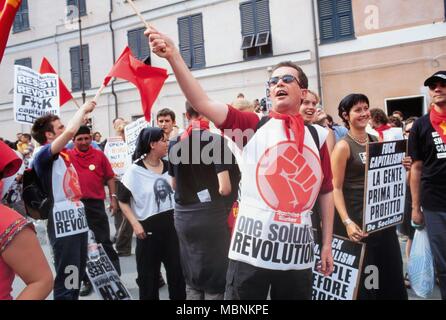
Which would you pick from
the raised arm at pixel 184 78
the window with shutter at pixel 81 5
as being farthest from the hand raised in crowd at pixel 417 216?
the window with shutter at pixel 81 5

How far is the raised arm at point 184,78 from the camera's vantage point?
204cm

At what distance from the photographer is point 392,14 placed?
13891 mm

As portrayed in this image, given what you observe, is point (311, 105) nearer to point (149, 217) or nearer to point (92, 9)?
point (149, 217)

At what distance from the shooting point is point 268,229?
88.4 inches

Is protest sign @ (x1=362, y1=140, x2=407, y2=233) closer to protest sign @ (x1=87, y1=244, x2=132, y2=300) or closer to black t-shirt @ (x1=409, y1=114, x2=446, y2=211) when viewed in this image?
black t-shirt @ (x1=409, y1=114, x2=446, y2=211)

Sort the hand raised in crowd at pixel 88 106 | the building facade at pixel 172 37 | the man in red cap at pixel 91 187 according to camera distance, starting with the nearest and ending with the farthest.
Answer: the hand raised in crowd at pixel 88 106
the man in red cap at pixel 91 187
the building facade at pixel 172 37

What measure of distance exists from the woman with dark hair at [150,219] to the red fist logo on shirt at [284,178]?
1.92 metres

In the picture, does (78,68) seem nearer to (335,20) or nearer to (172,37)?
(172,37)

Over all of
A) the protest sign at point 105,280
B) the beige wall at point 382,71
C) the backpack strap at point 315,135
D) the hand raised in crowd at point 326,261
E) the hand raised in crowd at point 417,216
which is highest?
the beige wall at point 382,71

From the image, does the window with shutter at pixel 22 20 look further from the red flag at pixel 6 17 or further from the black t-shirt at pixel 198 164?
the red flag at pixel 6 17

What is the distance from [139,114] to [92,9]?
18.9 feet

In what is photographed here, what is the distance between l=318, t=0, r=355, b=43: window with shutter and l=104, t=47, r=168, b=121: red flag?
12313mm

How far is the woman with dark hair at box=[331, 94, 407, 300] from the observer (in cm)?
324
